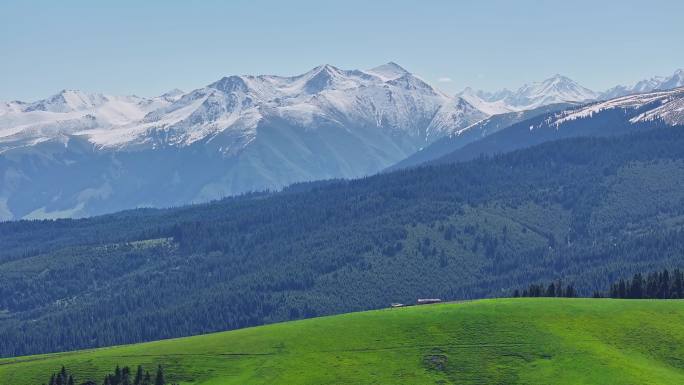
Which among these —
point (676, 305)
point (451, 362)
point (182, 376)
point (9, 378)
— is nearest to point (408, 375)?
point (451, 362)

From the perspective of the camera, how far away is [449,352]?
177 metres

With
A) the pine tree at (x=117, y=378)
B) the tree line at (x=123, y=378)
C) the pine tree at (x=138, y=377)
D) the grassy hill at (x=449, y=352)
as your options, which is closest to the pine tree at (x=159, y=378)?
the tree line at (x=123, y=378)

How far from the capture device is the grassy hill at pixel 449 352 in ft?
546

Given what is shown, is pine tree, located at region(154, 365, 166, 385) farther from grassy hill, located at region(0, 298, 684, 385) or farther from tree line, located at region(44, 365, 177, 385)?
grassy hill, located at region(0, 298, 684, 385)

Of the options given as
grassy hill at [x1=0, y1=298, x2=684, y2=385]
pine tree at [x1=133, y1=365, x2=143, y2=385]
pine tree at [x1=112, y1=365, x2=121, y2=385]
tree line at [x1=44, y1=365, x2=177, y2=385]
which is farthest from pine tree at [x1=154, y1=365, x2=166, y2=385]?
pine tree at [x1=112, y1=365, x2=121, y2=385]

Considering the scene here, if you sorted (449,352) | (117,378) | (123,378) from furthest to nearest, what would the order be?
(449,352) < (123,378) < (117,378)

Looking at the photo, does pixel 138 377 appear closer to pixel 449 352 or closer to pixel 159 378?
pixel 159 378

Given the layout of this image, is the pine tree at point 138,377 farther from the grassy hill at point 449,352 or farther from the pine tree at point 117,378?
the grassy hill at point 449,352

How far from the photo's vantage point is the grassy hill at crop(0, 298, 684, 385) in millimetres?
166525

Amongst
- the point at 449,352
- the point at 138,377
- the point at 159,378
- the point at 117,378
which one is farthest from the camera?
the point at 449,352

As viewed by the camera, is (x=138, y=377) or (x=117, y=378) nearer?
(x=138, y=377)

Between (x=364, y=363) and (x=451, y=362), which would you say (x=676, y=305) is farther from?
(x=364, y=363)

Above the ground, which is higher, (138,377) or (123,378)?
(123,378)

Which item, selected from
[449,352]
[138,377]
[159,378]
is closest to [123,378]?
[138,377]
